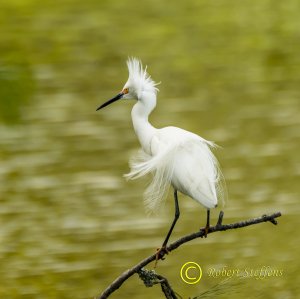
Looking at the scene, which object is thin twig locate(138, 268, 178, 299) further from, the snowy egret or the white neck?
the white neck

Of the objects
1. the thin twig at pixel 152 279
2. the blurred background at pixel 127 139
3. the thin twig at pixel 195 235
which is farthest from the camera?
the blurred background at pixel 127 139

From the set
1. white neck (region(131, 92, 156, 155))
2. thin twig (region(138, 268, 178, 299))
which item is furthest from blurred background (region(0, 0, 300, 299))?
thin twig (region(138, 268, 178, 299))

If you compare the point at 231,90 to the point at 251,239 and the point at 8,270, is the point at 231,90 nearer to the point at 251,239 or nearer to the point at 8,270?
the point at 251,239

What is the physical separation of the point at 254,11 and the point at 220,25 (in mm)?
149

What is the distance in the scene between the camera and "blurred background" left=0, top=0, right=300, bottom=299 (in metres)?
2.64

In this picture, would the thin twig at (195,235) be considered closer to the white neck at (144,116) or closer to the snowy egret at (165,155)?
the snowy egret at (165,155)

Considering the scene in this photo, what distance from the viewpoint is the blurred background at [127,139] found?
8.66 ft

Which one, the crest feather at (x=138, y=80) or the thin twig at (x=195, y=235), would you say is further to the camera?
the crest feather at (x=138, y=80)

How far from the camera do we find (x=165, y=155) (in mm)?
1521

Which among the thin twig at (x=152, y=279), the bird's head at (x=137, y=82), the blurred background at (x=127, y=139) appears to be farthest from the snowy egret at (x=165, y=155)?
the blurred background at (x=127, y=139)

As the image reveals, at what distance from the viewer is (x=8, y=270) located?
8.55 feet

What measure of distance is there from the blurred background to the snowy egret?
1.02 metres

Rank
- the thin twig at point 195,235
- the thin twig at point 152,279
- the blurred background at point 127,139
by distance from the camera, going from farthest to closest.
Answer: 1. the blurred background at point 127,139
2. the thin twig at point 152,279
3. the thin twig at point 195,235

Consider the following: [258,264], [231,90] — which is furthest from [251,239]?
[231,90]
